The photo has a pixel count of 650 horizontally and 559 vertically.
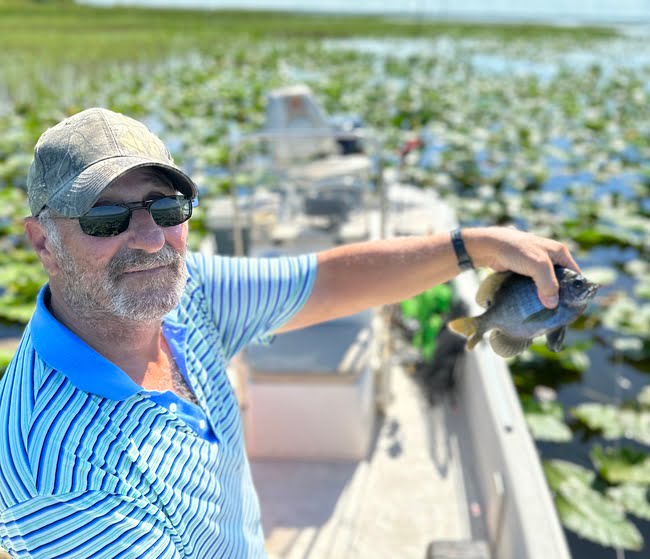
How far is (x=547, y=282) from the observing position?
1353 millimetres

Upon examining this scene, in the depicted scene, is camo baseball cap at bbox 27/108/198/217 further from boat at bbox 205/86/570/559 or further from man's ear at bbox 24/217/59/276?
boat at bbox 205/86/570/559

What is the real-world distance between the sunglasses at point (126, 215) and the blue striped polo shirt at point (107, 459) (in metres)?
0.19

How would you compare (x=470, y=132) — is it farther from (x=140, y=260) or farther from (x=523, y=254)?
(x=140, y=260)

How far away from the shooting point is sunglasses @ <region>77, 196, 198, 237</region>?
1.07 m

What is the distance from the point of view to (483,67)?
21.1m

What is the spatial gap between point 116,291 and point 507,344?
0.94 meters

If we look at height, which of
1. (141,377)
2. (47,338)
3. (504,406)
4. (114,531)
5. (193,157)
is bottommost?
(193,157)

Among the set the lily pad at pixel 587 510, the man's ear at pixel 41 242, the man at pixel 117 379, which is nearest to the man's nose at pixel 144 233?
the man at pixel 117 379

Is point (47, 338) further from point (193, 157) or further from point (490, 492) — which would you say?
point (193, 157)

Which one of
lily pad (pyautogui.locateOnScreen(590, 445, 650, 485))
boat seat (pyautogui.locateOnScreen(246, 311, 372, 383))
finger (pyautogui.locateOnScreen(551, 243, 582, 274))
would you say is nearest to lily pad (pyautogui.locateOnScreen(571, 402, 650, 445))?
lily pad (pyautogui.locateOnScreen(590, 445, 650, 485))

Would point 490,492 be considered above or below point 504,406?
below

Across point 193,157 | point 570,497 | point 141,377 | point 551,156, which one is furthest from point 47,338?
point 551,156

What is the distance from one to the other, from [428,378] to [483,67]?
1980 cm

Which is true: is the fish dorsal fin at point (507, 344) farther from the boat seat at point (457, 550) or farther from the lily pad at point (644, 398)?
the lily pad at point (644, 398)
